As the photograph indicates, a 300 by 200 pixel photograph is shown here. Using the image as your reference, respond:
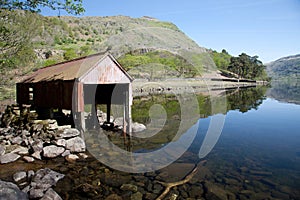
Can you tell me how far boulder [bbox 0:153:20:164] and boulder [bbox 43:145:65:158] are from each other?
1.22 m

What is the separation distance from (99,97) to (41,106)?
4.11m

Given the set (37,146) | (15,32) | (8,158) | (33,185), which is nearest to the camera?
(33,185)

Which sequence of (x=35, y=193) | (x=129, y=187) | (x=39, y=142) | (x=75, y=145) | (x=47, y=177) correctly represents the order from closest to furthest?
(x=35, y=193) → (x=129, y=187) → (x=47, y=177) → (x=39, y=142) → (x=75, y=145)

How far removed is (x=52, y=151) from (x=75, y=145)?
48.2 inches

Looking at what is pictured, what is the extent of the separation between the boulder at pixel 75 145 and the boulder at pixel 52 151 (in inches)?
18.9

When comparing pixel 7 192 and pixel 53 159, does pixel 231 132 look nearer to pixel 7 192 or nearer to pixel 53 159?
pixel 53 159

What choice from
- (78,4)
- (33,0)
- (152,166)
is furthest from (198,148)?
(33,0)

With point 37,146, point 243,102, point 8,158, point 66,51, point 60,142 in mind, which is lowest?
point 8,158

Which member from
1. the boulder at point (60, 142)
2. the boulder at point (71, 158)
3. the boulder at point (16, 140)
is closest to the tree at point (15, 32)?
the boulder at point (16, 140)

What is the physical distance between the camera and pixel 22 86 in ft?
60.5

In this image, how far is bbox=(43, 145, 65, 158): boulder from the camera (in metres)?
11.6

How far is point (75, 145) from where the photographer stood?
12.6m

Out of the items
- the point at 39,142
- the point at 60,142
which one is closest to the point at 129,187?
the point at 60,142

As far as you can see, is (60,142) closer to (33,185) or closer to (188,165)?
(33,185)
